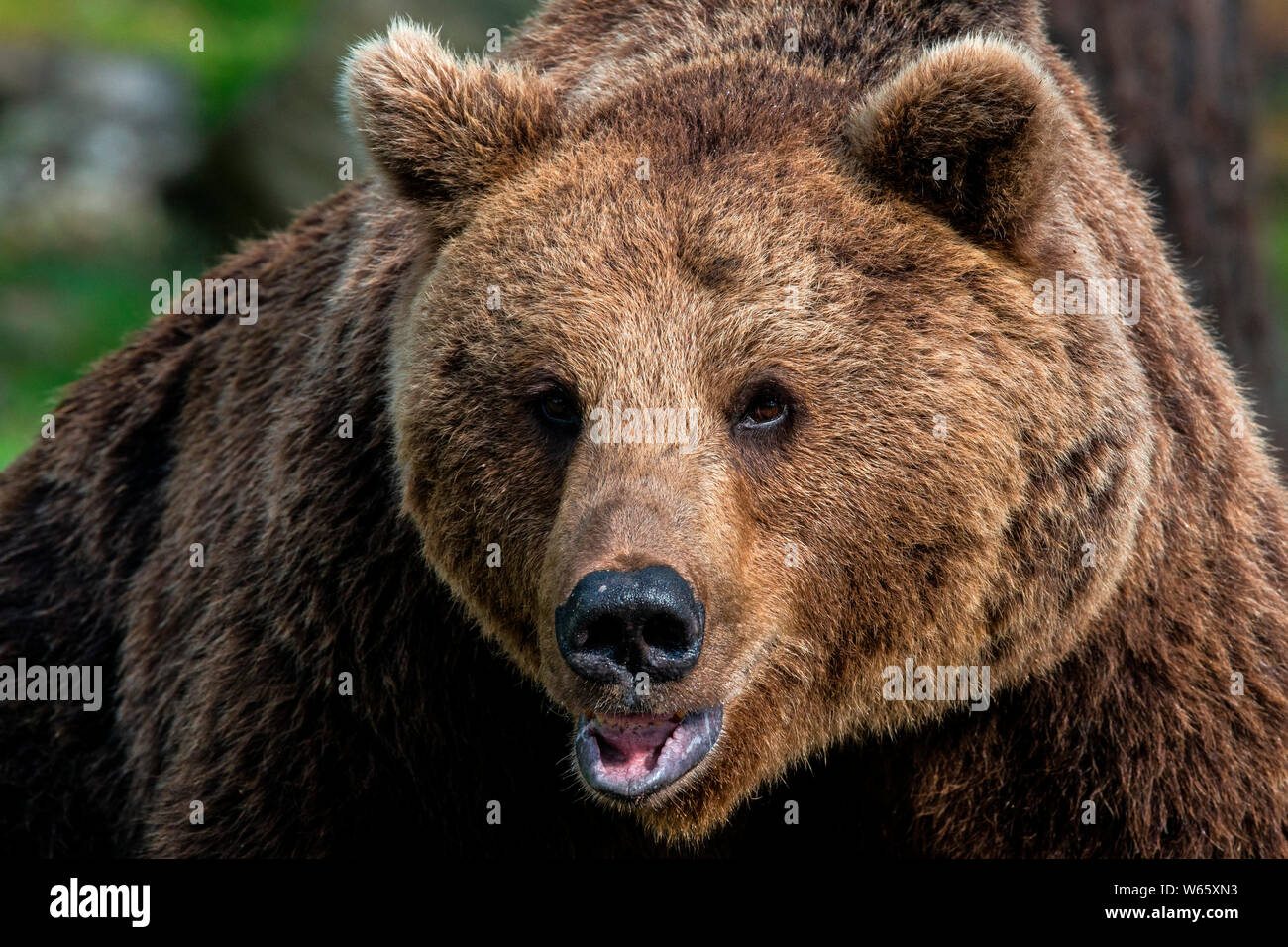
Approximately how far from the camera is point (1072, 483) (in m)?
4.86

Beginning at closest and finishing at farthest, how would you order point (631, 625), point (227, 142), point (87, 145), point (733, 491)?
point (631, 625) → point (733, 491) → point (227, 142) → point (87, 145)

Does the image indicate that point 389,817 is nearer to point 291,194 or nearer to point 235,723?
point 235,723

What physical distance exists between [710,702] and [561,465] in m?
0.78

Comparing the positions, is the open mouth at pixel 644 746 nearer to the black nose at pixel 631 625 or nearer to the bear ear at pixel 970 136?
the black nose at pixel 631 625

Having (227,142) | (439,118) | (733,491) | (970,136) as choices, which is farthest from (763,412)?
(227,142)

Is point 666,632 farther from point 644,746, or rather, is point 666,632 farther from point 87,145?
point 87,145

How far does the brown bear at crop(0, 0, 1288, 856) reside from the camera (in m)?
4.68

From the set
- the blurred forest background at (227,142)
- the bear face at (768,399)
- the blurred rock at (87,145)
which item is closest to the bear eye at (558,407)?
the bear face at (768,399)

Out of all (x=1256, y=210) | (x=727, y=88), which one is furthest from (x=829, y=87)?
(x=1256, y=210)

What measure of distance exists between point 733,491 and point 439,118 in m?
1.43

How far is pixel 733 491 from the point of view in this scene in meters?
4.63

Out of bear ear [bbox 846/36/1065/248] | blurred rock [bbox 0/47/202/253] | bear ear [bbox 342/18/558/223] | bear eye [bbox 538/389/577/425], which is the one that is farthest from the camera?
blurred rock [bbox 0/47/202/253]

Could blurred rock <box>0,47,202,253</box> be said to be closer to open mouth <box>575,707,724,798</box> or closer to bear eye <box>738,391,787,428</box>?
bear eye <box>738,391,787,428</box>

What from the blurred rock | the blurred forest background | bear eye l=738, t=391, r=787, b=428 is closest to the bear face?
bear eye l=738, t=391, r=787, b=428
